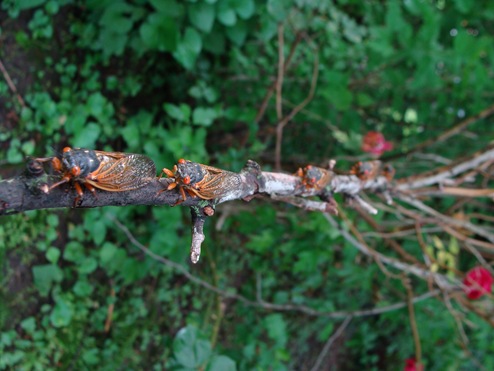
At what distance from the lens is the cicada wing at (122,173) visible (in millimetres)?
750

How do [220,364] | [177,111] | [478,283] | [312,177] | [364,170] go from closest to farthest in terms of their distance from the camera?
1. [312,177]
2. [364,170]
3. [220,364]
4. [177,111]
5. [478,283]

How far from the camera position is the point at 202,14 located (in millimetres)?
1953

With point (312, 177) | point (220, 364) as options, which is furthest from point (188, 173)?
point (220, 364)

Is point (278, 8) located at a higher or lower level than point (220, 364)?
higher

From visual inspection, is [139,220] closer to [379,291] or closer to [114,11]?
[114,11]

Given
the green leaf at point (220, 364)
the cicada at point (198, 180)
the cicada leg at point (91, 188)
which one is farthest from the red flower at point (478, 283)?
the cicada leg at point (91, 188)

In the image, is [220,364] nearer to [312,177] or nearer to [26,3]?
[312,177]

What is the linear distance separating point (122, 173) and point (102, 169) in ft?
0.13

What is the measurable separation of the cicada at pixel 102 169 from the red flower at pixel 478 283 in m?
1.94

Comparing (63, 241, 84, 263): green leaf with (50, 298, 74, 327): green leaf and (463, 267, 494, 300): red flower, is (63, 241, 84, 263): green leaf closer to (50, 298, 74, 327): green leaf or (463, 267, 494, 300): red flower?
(50, 298, 74, 327): green leaf

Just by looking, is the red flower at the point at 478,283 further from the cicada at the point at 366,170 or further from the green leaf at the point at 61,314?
the green leaf at the point at 61,314

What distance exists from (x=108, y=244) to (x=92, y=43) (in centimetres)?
98

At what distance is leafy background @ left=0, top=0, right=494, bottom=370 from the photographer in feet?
6.82

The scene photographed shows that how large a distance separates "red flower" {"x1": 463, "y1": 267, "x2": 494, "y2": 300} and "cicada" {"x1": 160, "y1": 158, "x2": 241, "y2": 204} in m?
1.76
